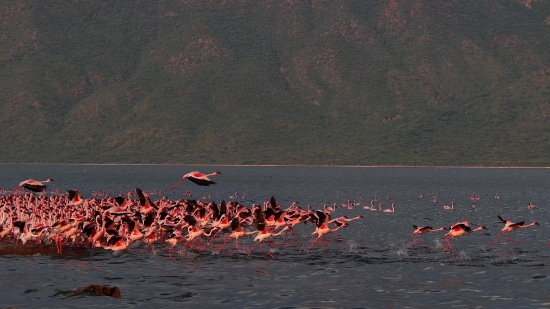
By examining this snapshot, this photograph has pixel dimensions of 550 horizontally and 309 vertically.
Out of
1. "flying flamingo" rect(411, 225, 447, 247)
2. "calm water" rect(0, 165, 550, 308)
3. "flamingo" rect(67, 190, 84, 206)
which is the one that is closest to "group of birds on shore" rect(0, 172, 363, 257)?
"calm water" rect(0, 165, 550, 308)

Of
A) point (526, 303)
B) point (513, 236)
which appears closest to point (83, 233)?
point (526, 303)

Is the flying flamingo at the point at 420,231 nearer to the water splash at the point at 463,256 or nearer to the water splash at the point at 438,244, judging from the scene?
the water splash at the point at 438,244

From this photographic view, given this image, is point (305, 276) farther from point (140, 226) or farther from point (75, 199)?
point (75, 199)

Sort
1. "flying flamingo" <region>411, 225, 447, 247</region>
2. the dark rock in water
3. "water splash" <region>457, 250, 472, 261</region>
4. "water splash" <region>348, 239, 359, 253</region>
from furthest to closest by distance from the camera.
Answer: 1. "water splash" <region>348, 239, 359, 253</region>
2. "flying flamingo" <region>411, 225, 447, 247</region>
3. "water splash" <region>457, 250, 472, 261</region>
4. the dark rock in water

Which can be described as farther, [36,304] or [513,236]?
[513,236]

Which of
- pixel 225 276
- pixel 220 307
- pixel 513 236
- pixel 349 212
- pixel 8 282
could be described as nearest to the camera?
pixel 220 307

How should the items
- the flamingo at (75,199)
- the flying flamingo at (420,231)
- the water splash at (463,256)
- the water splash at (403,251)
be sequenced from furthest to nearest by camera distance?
the flamingo at (75,199) < the flying flamingo at (420,231) < the water splash at (403,251) < the water splash at (463,256)

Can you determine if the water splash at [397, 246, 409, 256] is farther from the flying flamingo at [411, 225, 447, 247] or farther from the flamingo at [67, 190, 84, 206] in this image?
the flamingo at [67, 190, 84, 206]

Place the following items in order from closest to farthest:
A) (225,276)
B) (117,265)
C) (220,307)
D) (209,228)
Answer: (220,307), (225,276), (117,265), (209,228)

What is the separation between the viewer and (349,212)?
3027 inches

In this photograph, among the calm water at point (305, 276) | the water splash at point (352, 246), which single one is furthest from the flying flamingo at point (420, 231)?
the water splash at point (352, 246)

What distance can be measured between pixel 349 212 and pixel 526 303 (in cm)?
4774

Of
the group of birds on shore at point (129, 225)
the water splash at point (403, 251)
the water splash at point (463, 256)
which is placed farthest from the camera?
the water splash at point (403, 251)

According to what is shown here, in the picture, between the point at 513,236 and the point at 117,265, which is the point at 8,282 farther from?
the point at 513,236
